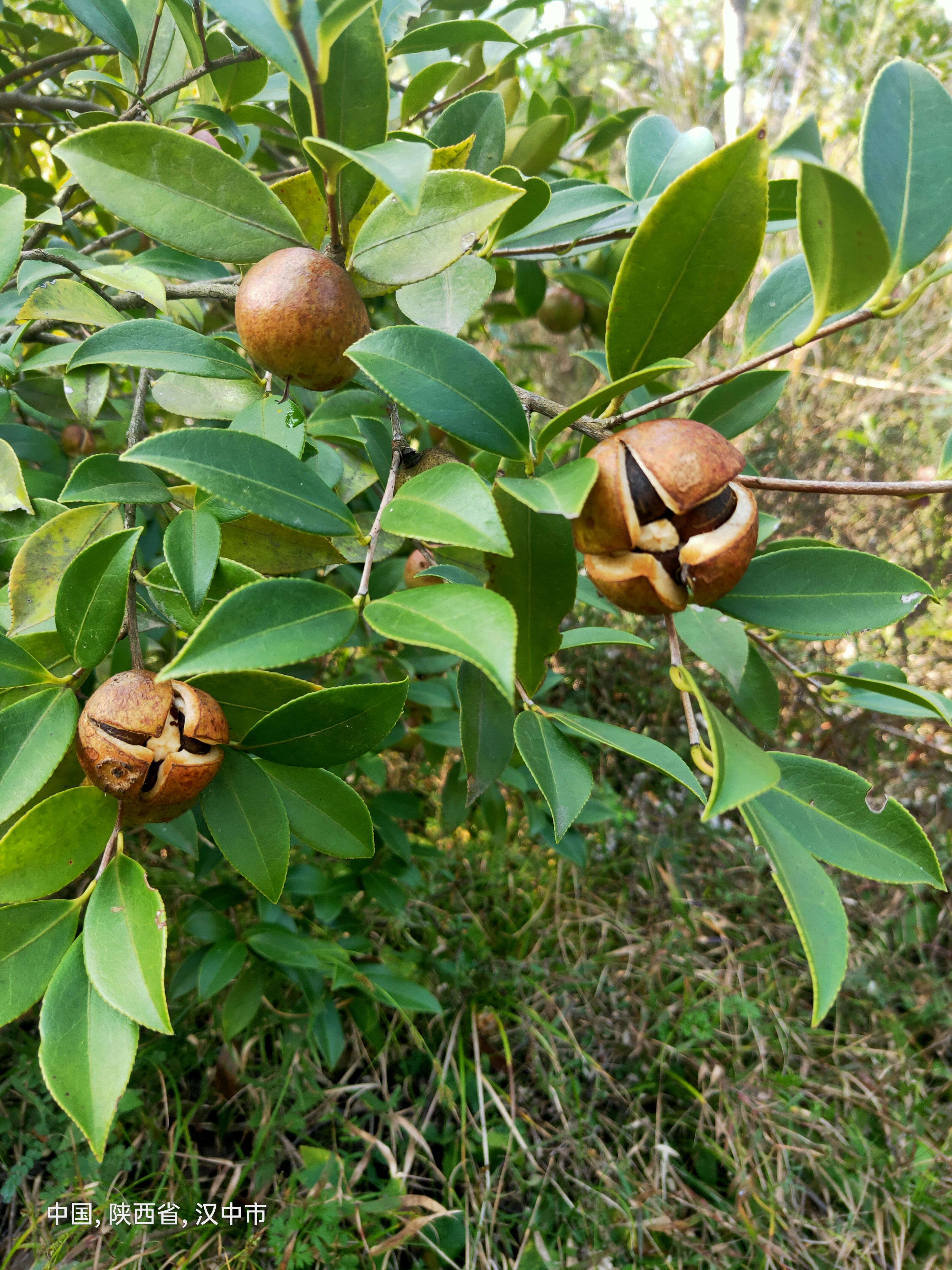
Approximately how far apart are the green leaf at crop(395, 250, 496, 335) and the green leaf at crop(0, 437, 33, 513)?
1.19 feet

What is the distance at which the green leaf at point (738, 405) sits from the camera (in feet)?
1.86

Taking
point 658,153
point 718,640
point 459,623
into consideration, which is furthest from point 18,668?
point 658,153

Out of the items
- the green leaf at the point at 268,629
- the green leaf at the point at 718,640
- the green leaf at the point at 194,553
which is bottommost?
the green leaf at the point at 718,640

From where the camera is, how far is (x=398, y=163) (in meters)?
0.41

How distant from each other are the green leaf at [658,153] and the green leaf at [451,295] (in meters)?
0.22

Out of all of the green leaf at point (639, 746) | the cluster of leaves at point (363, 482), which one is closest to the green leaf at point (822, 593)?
the cluster of leaves at point (363, 482)

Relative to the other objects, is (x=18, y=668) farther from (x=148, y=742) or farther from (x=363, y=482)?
(x=363, y=482)

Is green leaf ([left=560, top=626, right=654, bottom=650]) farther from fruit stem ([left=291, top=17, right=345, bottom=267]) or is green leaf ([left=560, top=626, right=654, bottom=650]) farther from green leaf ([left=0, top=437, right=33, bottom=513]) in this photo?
green leaf ([left=0, top=437, right=33, bottom=513])

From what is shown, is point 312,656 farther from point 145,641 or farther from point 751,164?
point 145,641

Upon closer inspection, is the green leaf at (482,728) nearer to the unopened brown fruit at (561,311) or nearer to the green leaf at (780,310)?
the green leaf at (780,310)

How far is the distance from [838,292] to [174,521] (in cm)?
46

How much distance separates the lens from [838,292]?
0.43 metres

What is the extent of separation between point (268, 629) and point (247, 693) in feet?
0.56

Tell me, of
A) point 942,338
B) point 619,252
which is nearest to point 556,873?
point 619,252
